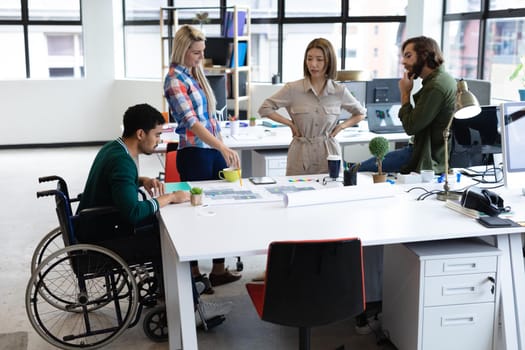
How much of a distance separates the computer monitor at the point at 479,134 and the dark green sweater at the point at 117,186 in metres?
1.68

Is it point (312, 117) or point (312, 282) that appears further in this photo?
point (312, 117)

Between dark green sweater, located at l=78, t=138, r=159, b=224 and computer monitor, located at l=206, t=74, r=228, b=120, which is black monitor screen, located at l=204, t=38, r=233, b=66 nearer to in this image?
computer monitor, located at l=206, t=74, r=228, b=120

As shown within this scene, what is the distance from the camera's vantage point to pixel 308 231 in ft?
8.37

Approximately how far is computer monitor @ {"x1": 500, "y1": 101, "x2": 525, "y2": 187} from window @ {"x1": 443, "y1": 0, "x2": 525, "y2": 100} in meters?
3.18

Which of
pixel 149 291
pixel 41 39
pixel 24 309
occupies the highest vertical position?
pixel 41 39

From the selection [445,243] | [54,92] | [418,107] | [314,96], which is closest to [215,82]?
[314,96]

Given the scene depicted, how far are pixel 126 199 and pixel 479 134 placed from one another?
6.15 ft

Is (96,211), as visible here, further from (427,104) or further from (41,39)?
(41,39)

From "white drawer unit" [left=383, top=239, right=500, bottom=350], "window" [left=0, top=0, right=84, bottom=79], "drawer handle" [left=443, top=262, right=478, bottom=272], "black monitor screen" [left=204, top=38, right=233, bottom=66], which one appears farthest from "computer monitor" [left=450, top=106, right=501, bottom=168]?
"window" [left=0, top=0, right=84, bottom=79]

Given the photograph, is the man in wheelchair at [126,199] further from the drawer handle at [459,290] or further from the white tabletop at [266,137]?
the white tabletop at [266,137]

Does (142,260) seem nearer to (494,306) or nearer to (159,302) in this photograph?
(159,302)

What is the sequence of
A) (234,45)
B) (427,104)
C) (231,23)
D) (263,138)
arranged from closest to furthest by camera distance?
(427,104) → (263,138) → (234,45) → (231,23)

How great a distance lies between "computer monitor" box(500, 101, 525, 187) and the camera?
9.52ft

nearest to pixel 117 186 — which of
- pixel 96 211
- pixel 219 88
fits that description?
pixel 96 211
